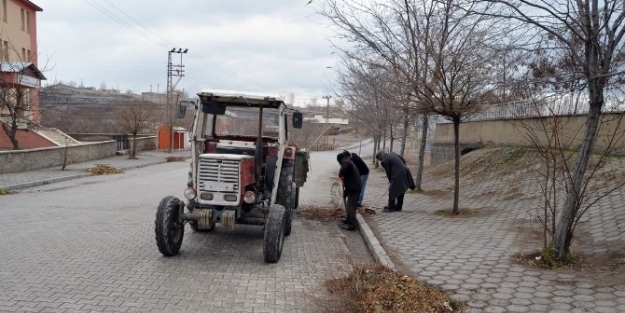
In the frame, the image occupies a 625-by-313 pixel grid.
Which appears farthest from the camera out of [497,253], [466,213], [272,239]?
[466,213]

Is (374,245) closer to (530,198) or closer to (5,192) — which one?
(530,198)

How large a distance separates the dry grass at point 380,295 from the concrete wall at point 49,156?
16.5 meters

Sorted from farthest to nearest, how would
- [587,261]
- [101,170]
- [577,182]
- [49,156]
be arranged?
[49,156]
[101,170]
[587,261]
[577,182]

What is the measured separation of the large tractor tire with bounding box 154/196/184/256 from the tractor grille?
0.49 meters

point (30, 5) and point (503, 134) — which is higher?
point (30, 5)

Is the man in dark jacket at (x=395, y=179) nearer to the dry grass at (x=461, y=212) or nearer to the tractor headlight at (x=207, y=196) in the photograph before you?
the dry grass at (x=461, y=212)

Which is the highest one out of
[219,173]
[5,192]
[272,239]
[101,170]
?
[219,173]

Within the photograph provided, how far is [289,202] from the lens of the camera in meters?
8.69

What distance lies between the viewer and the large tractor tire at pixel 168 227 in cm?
642

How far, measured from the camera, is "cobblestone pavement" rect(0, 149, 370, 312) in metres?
4.96

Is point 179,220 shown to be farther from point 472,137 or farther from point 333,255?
point 472,137

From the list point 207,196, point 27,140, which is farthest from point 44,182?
point 27,140

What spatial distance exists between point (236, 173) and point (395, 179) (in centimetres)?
470

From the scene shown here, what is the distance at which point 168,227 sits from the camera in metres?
6.54
